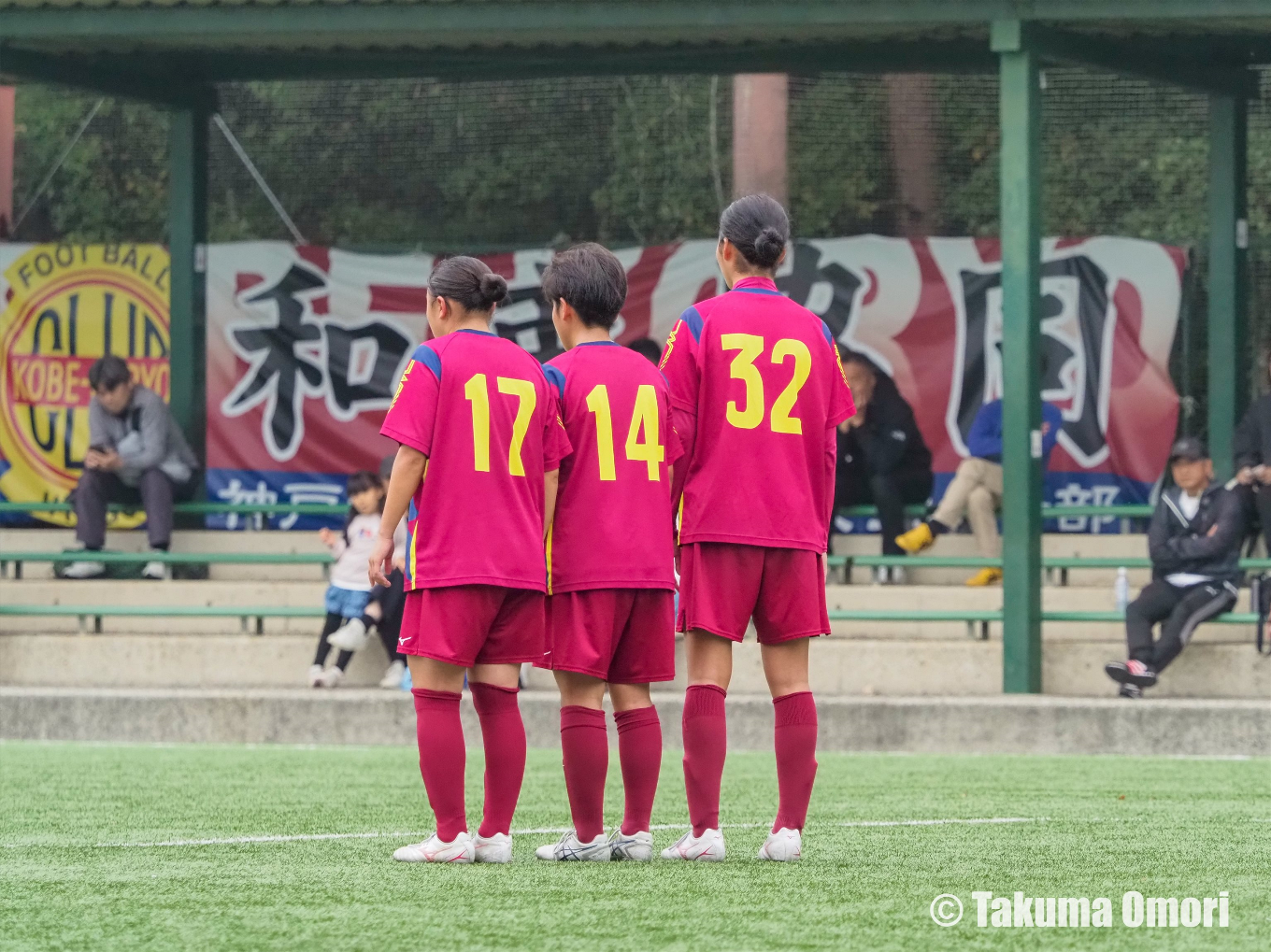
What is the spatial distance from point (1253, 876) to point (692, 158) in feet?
29.4

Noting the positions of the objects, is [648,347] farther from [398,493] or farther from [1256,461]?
Answer: [398,493]

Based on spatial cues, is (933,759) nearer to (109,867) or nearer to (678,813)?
(678,813)

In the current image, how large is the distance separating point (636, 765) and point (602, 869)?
1.04ft

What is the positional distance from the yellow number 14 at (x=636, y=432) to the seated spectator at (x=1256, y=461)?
21.6 feet

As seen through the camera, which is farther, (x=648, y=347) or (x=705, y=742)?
(x=648, y=347)

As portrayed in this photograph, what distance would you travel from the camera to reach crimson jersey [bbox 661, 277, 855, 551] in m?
5.05

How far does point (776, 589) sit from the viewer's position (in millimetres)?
5105

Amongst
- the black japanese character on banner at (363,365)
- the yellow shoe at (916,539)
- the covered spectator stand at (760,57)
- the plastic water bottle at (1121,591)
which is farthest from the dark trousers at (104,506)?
the plastic water bottle at (1121,591)

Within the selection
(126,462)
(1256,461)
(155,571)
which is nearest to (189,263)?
(126,462)

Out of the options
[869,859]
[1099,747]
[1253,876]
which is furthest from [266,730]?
[1253,876]

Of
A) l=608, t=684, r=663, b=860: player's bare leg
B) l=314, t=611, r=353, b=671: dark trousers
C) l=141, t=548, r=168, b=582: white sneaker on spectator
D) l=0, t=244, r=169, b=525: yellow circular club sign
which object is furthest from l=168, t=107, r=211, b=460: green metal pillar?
l=608, t=684, r=663, b=860: player's bare leg

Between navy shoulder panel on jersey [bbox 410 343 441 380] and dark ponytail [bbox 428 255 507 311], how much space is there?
166 millimetres

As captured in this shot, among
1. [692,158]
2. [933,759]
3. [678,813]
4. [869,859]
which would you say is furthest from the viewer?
[692,158]

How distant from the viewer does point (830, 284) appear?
12828 millimetres
